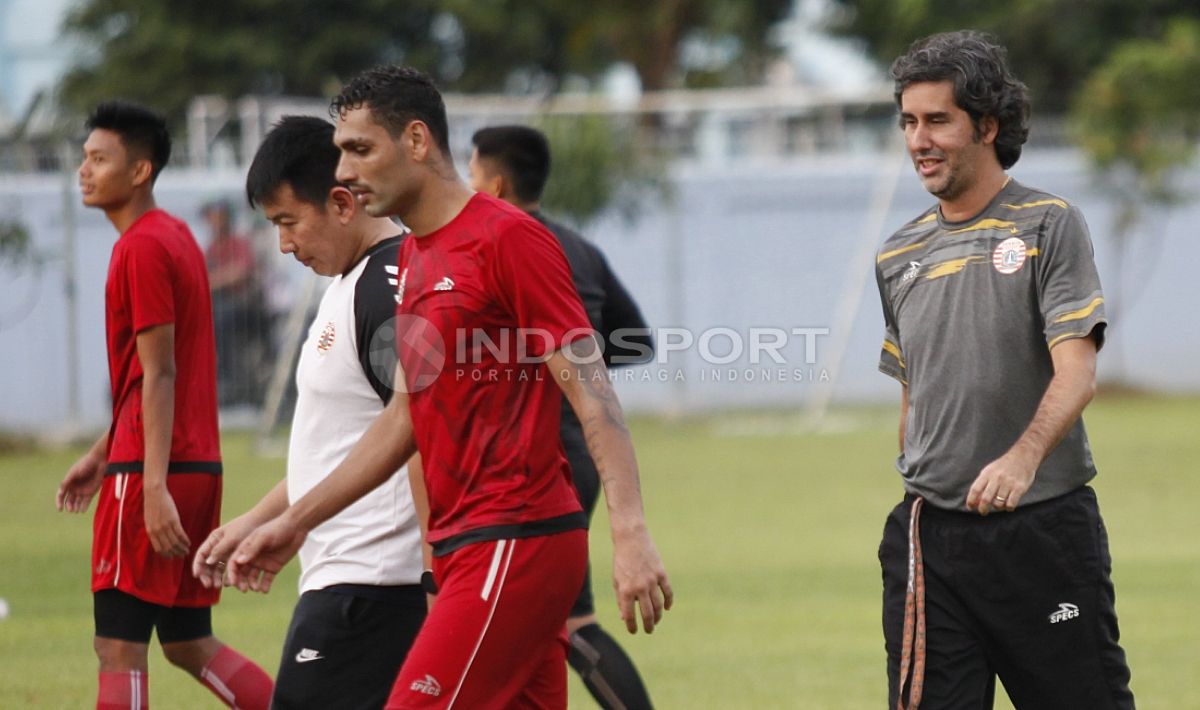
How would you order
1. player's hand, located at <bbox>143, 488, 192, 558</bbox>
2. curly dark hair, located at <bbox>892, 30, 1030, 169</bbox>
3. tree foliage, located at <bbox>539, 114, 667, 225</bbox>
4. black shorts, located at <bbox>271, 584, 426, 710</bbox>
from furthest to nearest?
tree foliage, located at <bbox>539, 114, 667, 225</bbox>
player's hand, located at <bbox>143, 488, 192, 558</bbox>
black shorts, located at <bbox>271, 584, 426, 710</bbox>
curly dark hair, located at <bbox>892, 30, 1030, 169</bbox>

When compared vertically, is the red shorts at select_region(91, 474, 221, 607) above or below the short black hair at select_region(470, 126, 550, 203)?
below

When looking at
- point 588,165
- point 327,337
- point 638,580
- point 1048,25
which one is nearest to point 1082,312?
point 638,580

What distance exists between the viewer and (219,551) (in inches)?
191

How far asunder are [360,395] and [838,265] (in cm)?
2009

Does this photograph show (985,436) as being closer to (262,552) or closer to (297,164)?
(262,552)

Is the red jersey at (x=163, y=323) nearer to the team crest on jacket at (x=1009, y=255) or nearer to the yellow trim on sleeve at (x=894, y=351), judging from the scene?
the yellow trim on sleeve at (x=894, y=351)

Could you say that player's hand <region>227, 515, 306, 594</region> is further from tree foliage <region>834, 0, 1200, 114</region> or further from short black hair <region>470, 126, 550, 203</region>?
tree foliage <region>834, 0, 1200, 114</region>

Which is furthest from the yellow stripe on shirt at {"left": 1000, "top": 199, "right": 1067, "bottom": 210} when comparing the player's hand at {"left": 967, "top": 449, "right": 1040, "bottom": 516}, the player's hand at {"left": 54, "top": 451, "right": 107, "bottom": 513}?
the player's hand at {"left": 54, "top": 451, "right": 107, "bottom": 513}

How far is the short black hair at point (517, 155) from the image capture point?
7.64 m

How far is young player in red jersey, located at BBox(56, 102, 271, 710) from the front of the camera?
6043mm

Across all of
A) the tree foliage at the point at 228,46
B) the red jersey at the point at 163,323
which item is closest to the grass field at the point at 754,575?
the red jersey at the point at 163,323

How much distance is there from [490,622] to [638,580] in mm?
468

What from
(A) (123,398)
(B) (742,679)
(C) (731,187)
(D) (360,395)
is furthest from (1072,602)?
(C) (731,187)

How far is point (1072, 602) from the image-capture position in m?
4.91
